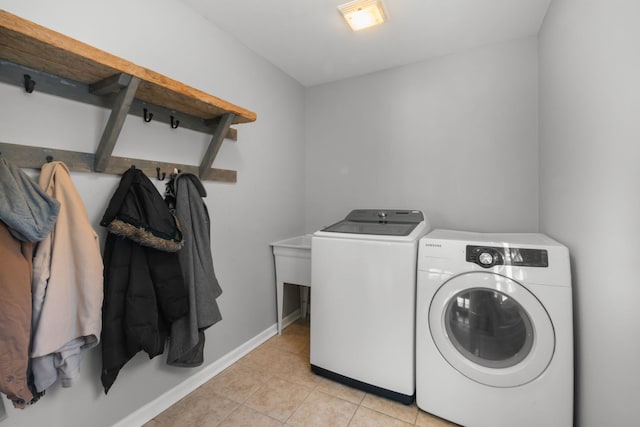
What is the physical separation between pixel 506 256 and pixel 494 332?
1.30ft

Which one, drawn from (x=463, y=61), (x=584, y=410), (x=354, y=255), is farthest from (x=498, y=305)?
(x=463, y=61)

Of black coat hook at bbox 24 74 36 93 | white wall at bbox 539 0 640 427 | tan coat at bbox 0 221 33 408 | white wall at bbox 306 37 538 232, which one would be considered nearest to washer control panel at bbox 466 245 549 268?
white wall at bbox 539 0 640 427

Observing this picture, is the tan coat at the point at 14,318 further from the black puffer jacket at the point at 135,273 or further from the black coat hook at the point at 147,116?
the black coat hook at the point at 147,116

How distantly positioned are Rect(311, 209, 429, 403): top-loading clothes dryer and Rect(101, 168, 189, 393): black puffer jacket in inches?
33.3

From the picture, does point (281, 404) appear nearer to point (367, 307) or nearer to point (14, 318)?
point (367, 307)

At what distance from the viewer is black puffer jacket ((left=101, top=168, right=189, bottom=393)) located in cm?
121

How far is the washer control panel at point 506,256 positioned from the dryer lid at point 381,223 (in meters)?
0.37

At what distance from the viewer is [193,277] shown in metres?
A: 1.52

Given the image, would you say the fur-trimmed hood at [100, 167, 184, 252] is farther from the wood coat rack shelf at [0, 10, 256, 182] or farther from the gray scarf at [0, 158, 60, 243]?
the gray scarf at [0, 158, 60, 243]

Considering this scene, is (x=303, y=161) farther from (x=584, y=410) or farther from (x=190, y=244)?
(x=584, y=410)

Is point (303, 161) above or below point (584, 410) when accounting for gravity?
above

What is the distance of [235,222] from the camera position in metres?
2.02

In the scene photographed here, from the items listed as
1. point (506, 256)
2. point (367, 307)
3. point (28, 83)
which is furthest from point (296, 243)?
point (28, 83)

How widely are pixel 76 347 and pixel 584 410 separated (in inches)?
83.7
